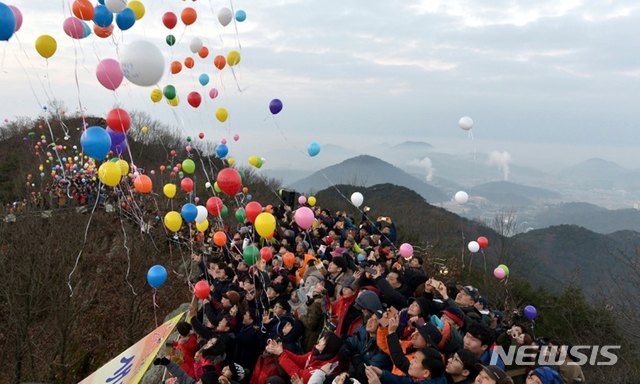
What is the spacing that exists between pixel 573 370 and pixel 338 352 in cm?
248

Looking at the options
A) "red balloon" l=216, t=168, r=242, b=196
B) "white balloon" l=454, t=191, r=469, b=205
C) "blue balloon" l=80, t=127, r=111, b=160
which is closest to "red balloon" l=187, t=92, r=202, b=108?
"red balloon" l=216, t=168, r=242, b=196

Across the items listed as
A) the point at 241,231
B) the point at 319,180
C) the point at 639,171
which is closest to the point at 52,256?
the point at 241,231

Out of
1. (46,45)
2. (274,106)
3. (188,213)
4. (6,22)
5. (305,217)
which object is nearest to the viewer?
(6,22)

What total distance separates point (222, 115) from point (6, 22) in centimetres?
445

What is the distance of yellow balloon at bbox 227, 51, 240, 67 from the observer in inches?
313

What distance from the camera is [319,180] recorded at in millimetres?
85625

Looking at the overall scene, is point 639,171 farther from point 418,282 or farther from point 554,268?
point 418,282

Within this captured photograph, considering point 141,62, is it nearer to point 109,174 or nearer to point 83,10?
point 83,10

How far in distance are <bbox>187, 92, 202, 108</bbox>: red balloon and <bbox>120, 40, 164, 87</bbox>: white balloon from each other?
9.66 ft

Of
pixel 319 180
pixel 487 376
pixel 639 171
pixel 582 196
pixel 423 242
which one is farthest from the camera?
pixel 639 171

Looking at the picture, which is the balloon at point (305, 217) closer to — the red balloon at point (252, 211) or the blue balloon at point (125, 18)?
the red balloon at point (252, 211)

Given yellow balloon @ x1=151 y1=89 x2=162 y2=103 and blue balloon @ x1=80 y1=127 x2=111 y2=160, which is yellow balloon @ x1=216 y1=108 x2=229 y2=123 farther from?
blue balloon @ x1=80 y1=127 x2=111 y2=160

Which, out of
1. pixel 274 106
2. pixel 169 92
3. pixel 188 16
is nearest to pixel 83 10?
pixel 188 16

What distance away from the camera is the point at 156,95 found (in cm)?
766
